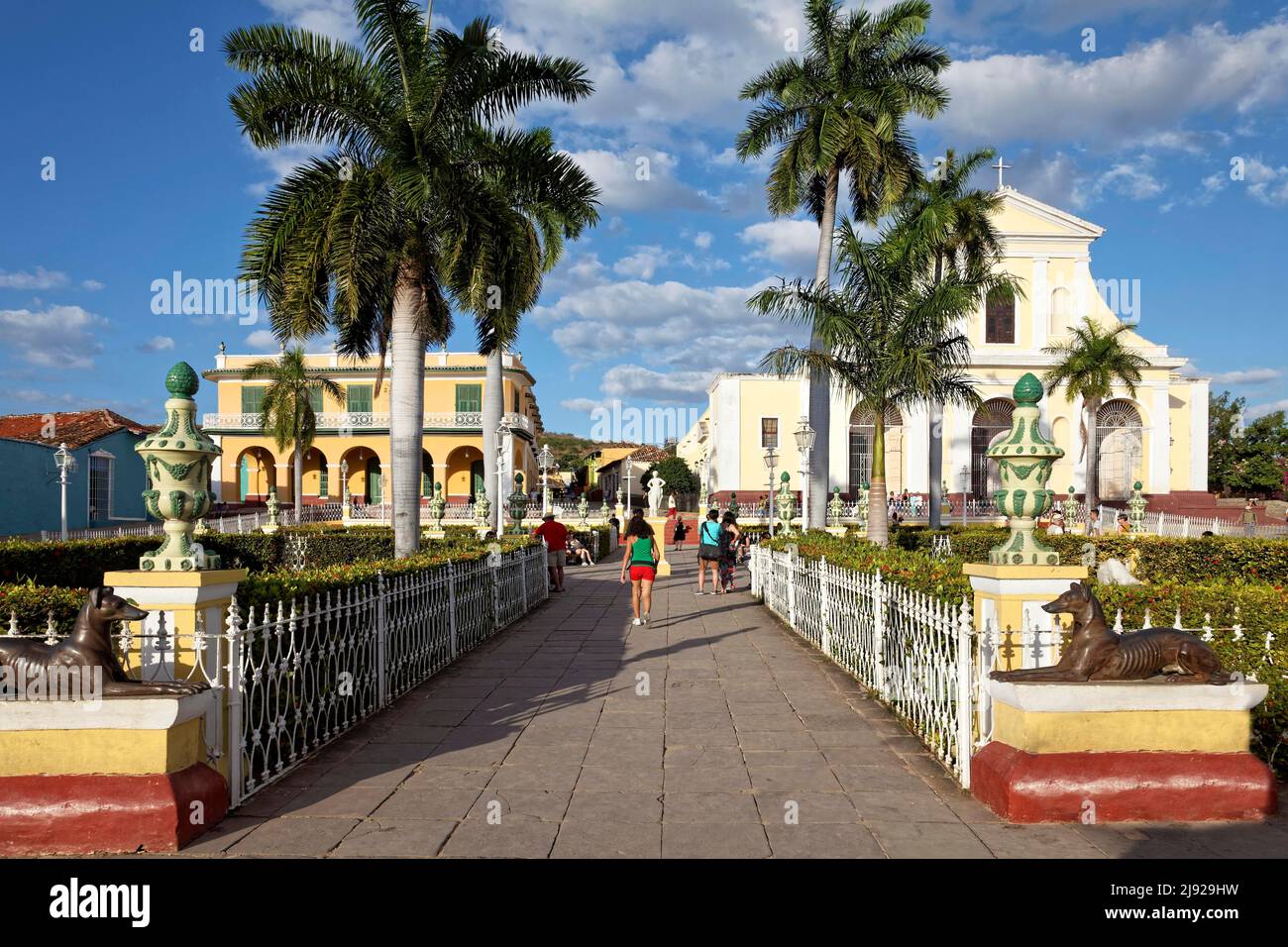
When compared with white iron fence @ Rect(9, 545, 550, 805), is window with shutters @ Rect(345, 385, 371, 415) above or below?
above

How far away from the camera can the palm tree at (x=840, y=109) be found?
65.4 feet

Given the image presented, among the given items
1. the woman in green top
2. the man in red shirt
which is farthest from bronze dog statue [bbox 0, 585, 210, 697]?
the man in red shirt

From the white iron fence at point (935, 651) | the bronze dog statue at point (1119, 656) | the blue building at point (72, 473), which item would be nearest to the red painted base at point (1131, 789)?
the bronze dog statue at point (1119, 656)

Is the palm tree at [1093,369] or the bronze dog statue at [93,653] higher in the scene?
the palm tree at [1093,369]

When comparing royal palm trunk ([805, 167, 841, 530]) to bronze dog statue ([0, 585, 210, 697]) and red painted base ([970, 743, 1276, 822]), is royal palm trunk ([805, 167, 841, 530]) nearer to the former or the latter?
red painted base ([970, 743, 1276, 822])

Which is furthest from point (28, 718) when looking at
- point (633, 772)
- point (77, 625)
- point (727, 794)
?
point (727, 794)

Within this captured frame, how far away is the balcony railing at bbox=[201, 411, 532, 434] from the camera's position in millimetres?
40156

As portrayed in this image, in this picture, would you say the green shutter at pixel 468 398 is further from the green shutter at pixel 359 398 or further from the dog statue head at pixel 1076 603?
the dog statue head at pixel 1076 603

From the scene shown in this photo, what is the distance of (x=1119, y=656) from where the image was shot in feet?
13.9

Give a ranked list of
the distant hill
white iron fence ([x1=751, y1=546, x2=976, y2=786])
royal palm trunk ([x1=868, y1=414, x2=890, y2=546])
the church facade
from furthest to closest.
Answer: the distant hill < the church facade < royal palm trunk ([x1=868, y1=414, x2=890, y2=546]) < white iron fence ([x1=751, y1=546, x2=976, y2=786])

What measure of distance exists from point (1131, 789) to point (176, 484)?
5.22 metres

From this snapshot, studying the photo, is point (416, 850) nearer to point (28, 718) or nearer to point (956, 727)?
point (28, 718)

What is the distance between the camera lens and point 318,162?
12188 mm

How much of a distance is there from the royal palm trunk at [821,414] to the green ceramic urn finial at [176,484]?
52.6 ft
